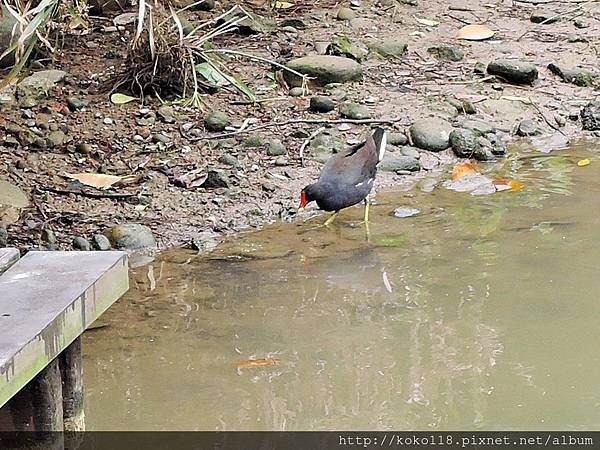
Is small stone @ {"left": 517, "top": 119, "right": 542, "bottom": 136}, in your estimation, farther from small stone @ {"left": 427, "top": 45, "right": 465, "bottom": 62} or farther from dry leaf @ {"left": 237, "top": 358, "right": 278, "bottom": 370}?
dry leaf @ {"left": 237, "top": 358, "right": 278, "bottom": 370}

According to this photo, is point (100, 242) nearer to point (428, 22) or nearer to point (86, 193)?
point (86, 193)

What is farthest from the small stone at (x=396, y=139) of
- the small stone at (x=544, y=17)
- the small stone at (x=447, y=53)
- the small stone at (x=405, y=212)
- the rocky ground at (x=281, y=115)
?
the small stone at (x=544, y=17)

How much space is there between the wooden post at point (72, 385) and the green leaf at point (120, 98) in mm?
4150

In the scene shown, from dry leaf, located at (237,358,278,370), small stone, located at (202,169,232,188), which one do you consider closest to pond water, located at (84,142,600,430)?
dry leaf, located at (237,358,278,370)

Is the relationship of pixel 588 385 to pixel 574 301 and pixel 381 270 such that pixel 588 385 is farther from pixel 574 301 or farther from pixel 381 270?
pixel 381 270

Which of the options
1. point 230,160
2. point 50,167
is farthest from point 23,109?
point 230,160

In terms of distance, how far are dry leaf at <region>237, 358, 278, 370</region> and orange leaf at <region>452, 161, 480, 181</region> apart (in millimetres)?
2990

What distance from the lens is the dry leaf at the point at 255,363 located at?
444 cm

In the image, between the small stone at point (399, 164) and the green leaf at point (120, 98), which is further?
the green leaf at point (120, 98)

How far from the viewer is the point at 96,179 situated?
21.8 ft

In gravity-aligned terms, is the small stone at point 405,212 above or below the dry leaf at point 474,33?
below

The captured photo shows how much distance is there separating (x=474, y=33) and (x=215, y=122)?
3.23 meters

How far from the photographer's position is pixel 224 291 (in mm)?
5328

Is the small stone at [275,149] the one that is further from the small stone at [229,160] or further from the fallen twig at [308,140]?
the small stone at [229,160]
